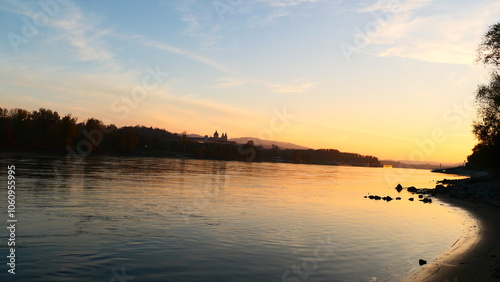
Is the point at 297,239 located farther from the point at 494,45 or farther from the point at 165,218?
the point at 494,45

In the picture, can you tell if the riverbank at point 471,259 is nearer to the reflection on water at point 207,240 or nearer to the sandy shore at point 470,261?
the sandy shore at point 470,261

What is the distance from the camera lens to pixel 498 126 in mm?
49500

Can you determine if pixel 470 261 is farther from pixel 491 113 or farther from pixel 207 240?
pixel 491 113

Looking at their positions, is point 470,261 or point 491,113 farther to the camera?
point 491,113

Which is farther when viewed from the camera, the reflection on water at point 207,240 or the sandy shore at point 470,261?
the sandy shore at point 470,261

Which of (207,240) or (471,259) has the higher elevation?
(471,259)

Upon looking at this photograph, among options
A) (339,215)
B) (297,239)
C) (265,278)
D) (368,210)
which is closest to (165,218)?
(297,239)

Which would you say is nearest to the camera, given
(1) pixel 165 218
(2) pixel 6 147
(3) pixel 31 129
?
(1) pixel 165 218

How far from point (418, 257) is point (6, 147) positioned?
7653 inches

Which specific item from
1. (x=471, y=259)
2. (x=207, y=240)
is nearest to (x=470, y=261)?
(x=471, y=259)

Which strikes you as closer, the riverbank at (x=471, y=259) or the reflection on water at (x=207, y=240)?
the reflection on water at (x=207, y=240)

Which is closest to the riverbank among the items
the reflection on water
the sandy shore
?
the sandy shore

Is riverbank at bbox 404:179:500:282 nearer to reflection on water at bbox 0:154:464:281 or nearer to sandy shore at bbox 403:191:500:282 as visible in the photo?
sandy shore at bbox 403:191:500:282

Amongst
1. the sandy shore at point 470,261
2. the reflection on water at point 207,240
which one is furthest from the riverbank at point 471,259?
the reflection on water at point 207,240
